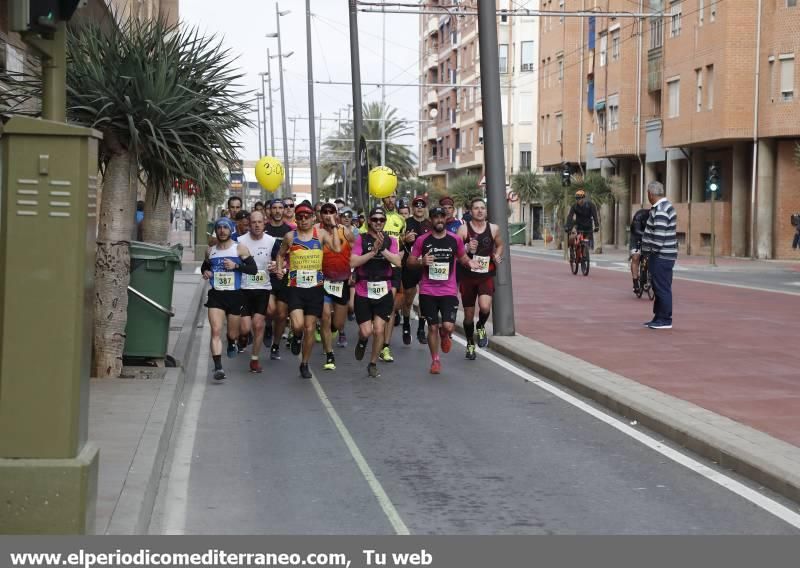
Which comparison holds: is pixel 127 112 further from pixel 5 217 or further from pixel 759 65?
pixel 759 65

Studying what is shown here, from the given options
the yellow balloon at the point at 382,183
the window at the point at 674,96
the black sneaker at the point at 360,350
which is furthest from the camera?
the window at the point at 674,96

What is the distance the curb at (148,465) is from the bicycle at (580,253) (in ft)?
65.5

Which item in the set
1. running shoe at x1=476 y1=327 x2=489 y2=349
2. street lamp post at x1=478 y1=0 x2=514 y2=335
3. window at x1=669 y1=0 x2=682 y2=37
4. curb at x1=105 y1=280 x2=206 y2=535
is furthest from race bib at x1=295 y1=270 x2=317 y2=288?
window at x1=669 y1=0 x2=682 y2=37

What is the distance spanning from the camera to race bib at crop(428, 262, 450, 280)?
14.5m

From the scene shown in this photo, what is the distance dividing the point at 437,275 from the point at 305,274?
4.83ft

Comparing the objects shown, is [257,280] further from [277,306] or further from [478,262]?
[478,262]

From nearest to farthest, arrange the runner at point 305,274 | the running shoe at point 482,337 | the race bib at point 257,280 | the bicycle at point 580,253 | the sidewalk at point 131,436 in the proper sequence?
1. the sidewalk at point 131,436
2. the runner at point 305,274
3. the race bib at point 257,280
4. the running shoe at point 482,337
5. the bicycle at point 580,253

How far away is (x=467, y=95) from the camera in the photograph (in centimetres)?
9244

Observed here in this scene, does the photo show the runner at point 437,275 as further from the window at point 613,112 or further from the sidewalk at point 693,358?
the window at point 613,112

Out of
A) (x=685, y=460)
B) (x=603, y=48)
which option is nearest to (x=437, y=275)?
(x=685, y=460)

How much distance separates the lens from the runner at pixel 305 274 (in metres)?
14.0

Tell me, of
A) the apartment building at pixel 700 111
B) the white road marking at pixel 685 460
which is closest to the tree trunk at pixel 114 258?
the white road marking at pixel 685 460

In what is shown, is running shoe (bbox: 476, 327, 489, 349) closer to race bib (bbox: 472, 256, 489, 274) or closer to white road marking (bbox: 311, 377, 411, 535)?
race bib (bbox: 472, 256, 489, 274)

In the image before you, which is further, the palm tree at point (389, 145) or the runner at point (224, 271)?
the palm tree at point (389, 145)
